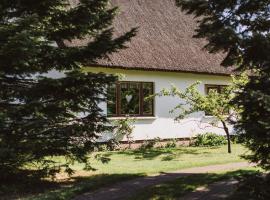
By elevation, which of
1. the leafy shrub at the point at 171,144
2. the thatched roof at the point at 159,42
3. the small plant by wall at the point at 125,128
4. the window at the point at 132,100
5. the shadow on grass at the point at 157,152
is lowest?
the shadow on grass at the point at 157,152

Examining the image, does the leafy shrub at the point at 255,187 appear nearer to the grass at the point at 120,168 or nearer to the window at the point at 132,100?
the grass at the point at 120,168

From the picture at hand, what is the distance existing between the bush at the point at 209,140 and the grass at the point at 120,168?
1.23 metres

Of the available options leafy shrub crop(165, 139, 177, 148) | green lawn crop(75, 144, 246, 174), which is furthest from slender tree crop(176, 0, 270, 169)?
leafy shrub crop(165, 139, 177, 148)

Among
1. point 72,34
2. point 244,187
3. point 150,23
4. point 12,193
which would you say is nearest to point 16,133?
point 12,193

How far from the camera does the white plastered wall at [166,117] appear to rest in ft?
67.4

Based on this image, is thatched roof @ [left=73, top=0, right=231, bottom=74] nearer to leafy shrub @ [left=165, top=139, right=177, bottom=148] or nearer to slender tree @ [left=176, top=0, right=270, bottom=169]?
leafy shrub @ [left=165, top=139, right=177, bottom=148]

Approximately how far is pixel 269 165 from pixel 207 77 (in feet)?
49.5

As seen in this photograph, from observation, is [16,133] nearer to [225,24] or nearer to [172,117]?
[225,24]

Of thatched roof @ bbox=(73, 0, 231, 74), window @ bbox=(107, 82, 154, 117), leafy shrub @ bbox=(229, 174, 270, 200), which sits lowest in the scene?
leafy shrub @ bbox=(229, 174, 270, 200)

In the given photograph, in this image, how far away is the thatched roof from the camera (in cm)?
2044

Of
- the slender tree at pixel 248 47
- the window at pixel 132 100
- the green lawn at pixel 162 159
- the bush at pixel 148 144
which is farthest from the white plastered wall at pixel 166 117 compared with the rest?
the slender tree at pixel 248 47

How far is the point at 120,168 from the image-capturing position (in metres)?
14.2

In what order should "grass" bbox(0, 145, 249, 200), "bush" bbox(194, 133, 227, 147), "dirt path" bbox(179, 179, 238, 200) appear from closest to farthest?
"dirt path" bbox(179, 179, 238, 200) → "grass" bbox(0, 145, 249, 200) → "bush" bbox(194, 133, 227, 147)

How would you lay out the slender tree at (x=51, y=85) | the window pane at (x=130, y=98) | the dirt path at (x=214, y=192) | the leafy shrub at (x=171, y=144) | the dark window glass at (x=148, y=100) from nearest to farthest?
the dirt path at (x=214, y=192) < the slender tree at (x=51, y=85) < the window pane at (x=130, y=98) < the dark window glass at (x=148, y=100) < the leafy shrub at (x=171, y=144)
